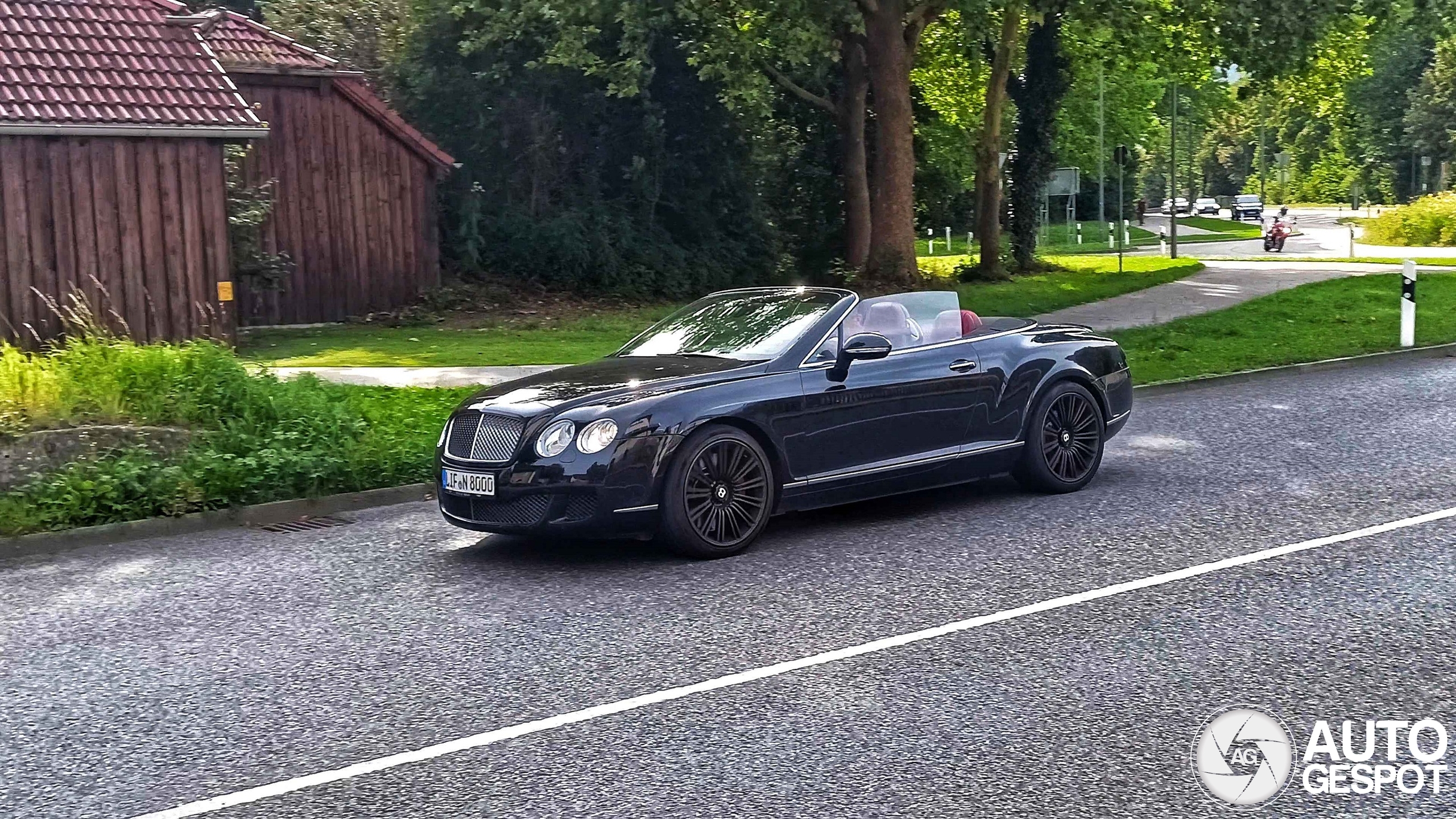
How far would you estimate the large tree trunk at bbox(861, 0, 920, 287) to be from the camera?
987 inches

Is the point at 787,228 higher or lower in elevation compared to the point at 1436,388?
higher

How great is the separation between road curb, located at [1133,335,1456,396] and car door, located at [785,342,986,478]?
20.9ft

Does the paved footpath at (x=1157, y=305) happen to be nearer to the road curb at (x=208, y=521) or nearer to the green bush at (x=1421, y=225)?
the road curb at (x=208, y=521)

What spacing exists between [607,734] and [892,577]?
2.64 meters

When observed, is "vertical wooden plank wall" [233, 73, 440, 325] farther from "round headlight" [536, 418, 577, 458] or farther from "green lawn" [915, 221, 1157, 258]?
"green lawn" [915, 221, 1157, 258]

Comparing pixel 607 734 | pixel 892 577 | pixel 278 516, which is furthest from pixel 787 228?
pixel 607 734

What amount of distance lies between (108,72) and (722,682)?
50.9ft

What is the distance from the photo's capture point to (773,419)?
8.46 meters

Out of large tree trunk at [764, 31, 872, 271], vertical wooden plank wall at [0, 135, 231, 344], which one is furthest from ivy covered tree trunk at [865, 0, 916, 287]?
vertical wooden plank wall at [0, 135, 231, 344]

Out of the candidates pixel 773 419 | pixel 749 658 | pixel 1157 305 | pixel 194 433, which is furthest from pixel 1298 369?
pixel 749 658

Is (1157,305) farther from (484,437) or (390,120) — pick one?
(484,437)

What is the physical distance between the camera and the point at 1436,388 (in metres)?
14.5

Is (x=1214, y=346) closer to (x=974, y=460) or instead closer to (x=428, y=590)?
(x=974, y=460)

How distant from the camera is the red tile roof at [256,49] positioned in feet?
77.7
